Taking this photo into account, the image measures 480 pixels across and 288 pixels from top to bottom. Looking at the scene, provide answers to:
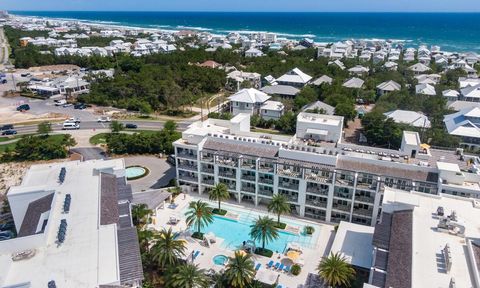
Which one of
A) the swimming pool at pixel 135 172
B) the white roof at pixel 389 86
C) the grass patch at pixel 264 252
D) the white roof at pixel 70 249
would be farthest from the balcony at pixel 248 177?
the white roof at pixel 389 86

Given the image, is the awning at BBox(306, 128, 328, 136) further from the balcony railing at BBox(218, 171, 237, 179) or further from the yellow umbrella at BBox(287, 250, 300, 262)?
the yellow umbrella at BBox(287, 250, 300, 262)

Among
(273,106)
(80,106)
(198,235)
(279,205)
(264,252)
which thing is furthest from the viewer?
(80,106)

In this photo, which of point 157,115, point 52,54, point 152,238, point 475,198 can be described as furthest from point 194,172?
point 52,54

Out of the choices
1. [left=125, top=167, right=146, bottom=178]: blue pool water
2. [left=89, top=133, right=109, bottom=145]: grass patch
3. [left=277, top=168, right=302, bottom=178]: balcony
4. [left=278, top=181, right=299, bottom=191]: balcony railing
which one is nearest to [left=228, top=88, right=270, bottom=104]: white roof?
[left=89, top=133, right=109, bottom=145]: grass patch

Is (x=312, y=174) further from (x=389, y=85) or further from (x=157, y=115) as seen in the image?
(x=389, y=85)

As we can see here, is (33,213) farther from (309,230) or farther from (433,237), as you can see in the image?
(433,237)

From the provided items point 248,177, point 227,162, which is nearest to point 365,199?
point 248,177
